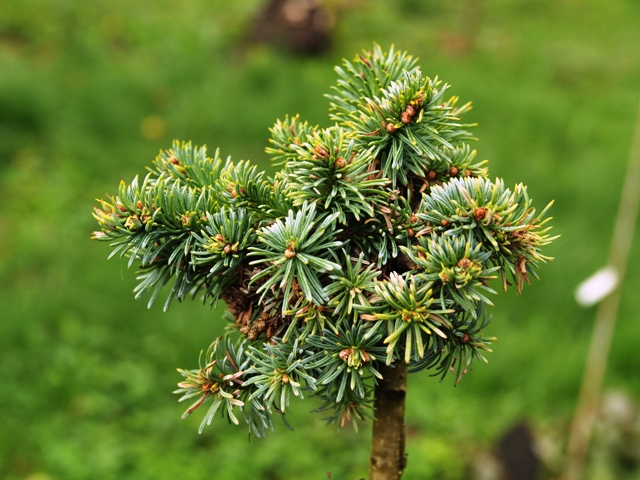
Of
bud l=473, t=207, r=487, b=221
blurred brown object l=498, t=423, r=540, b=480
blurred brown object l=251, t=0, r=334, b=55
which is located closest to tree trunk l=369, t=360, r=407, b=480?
bud l=473, t=207, r=487, b=221

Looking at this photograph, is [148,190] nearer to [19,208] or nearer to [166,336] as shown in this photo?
[166,336]

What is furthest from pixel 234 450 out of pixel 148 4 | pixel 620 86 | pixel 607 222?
pixel 620 86

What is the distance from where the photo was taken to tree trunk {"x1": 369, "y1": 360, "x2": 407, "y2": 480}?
3.30ft

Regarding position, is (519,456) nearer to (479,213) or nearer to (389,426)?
(389,426)

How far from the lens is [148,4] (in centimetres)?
673

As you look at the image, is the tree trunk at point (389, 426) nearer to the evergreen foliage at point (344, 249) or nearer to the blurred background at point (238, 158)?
the evergreen foliage at point (344, 249)

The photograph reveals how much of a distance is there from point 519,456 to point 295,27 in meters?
4.55

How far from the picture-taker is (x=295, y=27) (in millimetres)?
6090

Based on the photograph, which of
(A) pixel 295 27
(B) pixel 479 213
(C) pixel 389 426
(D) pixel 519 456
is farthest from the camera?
(A) pixel 295 27

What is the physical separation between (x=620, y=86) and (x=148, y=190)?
6.88m

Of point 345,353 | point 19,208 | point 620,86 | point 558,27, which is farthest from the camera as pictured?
point 558,27

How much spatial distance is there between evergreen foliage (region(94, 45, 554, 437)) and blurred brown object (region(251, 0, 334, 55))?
5372 millimetres

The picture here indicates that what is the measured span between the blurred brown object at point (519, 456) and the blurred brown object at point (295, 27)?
4.31m

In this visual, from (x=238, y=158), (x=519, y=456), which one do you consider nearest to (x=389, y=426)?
(x=519, y=456)
